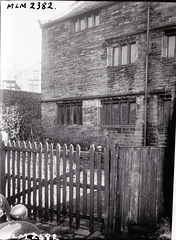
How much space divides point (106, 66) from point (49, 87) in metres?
3.39

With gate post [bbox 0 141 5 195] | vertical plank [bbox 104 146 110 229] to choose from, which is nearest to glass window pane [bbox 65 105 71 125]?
gate post [bbox 0 141 5 195]

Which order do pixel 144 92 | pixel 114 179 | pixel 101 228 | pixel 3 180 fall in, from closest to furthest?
pixel 114 179, pixel 101 228, pixel 3 180, pixel 144 92

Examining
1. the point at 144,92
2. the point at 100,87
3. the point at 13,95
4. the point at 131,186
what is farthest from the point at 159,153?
the point at 13,95

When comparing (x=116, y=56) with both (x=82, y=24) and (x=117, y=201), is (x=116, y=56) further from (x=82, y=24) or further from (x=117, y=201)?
(x=117, y=201)

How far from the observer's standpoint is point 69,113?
10.8 metres

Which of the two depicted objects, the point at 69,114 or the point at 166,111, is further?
the point at 69,114

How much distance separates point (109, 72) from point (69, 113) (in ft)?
9.25

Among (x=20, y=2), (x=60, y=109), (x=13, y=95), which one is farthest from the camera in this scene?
(x=13, y=95)

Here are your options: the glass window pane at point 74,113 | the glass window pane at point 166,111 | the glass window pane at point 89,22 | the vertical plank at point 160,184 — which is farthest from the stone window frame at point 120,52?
the vertical plank at point 160,184

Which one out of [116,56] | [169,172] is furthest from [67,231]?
[116,56]

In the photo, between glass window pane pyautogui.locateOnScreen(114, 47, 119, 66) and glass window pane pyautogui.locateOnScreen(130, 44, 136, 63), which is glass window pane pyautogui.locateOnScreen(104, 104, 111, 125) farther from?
glass window pane pyautogui.locateOnScreen(130, 44, 136, 63)

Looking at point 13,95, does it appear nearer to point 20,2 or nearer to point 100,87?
point 100,87

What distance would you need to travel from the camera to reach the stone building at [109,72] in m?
8.10

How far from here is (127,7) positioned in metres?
8.74
